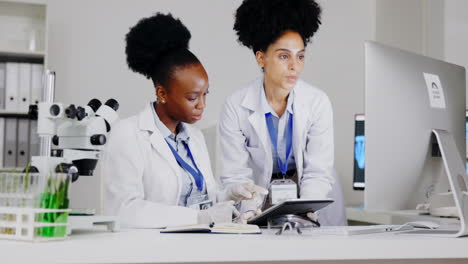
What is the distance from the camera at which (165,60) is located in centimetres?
215

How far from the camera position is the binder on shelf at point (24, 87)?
3.50 metres

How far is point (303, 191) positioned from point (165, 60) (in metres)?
0.73

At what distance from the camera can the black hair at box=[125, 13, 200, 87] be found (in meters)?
2.14

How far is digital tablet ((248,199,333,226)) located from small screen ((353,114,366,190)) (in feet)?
7.43

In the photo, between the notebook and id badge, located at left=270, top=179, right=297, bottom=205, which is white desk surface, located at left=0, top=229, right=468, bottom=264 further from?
id badge, located at left=270, top=179, right=297, bottom=205

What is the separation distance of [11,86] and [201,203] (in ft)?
6.65

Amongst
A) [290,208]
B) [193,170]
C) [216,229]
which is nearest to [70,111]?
[216,229]

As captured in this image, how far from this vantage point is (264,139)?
93.7 inches

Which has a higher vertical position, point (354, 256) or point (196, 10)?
point (196, 10)

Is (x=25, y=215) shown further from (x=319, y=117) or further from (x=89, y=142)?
(x=319, y=117)

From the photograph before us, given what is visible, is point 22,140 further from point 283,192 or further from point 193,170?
point 283,192

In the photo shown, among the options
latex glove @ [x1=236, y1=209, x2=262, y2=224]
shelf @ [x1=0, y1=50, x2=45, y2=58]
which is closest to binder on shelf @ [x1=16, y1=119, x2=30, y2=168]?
shelf @ [x1=0, y1=50, x2=45, y2=58]

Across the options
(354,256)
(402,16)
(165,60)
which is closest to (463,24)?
(402,16)

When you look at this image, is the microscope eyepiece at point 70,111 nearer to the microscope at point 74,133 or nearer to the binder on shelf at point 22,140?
the microscope at point 74,133
